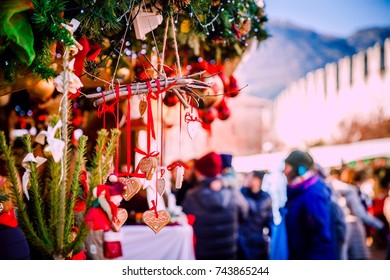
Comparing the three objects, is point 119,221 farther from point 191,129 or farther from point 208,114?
point 208,114

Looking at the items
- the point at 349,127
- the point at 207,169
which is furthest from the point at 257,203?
the point at 349,127

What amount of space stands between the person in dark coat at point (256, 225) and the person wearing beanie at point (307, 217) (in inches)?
91.6

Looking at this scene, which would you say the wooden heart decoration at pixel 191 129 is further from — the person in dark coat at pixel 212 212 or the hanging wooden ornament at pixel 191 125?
the person in dark coat at pixel 212 212

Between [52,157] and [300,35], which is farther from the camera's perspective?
[300,35]

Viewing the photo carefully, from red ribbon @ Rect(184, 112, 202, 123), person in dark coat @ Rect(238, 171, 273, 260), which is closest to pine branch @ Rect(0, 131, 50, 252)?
red ribbon @ Rect(184, 112, 202, 123)

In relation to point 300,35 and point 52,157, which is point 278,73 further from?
point 52,157

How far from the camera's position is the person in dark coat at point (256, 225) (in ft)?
21.4

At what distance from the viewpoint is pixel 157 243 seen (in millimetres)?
4660

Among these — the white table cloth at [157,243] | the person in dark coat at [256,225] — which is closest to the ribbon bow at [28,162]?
the white table cloth at [157,243]

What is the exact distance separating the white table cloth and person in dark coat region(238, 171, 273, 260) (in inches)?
70.9

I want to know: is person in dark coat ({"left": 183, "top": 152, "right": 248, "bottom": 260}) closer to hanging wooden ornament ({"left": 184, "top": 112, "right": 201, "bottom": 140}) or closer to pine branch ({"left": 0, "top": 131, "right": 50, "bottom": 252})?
hanging wooden ornament ({"left": 184, "top": 112, "right": 201, "bottom": 140})
